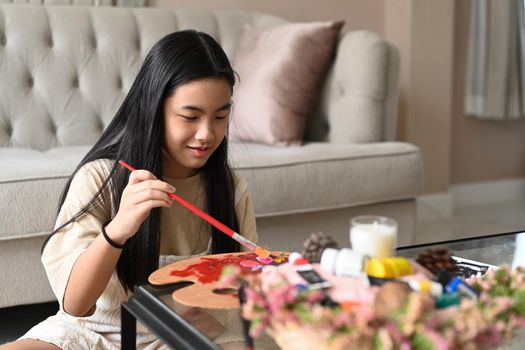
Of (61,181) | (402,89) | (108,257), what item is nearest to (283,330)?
(108,257)

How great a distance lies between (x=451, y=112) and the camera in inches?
140

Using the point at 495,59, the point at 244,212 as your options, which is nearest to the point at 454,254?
the point at 244,212

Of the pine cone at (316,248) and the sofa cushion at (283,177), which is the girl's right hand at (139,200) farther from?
the sofa cushion at (283,177)

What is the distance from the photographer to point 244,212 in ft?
4.46

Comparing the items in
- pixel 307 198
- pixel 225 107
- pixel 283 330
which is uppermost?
pixel 225 107

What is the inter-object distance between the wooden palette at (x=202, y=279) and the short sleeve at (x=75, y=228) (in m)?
0.19

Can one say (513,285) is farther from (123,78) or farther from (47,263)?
(123,78)

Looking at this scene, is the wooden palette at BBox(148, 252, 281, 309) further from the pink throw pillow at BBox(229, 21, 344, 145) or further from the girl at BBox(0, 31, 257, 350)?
the pink throw pillow at BBox(229, 21, 344, 145)

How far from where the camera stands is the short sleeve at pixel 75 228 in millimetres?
1112

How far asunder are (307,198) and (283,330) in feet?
4.86

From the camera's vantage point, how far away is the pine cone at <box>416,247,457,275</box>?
0.80m

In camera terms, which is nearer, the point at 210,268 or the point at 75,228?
the point at 210,268

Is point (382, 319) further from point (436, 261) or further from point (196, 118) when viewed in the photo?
point (196, 118)

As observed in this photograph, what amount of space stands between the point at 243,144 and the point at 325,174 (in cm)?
32
